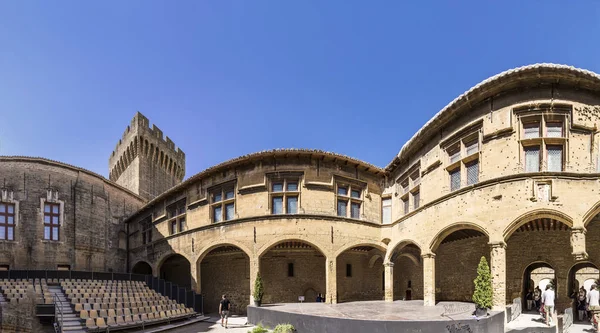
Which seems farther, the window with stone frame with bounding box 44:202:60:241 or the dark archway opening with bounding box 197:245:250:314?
the window with stone frame with bounding box 44:202:60:241

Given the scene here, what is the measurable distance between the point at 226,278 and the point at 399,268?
11.4 metres

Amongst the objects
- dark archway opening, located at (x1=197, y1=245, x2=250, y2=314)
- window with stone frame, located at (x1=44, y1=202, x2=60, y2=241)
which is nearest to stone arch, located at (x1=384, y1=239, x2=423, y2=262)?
dark archway opening, located at (x1=197, y1=245, x2=250, y2=314)

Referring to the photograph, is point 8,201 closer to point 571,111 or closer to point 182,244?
point 182,244

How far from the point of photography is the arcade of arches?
15.6 meters

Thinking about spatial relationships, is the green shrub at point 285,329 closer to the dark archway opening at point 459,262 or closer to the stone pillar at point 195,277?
the dark archway opening at point 459,262

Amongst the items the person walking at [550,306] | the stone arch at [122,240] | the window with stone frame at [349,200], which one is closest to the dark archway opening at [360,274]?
the window with stone frame at [349,200]

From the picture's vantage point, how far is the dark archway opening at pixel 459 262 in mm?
17203

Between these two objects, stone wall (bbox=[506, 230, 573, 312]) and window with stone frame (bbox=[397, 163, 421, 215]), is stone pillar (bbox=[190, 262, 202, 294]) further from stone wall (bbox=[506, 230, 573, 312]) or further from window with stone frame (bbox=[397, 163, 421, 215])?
stone wall (bbox=[506, 230, 573, 312])

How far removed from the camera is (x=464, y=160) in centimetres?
1524

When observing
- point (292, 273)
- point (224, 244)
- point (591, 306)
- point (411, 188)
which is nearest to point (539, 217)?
point (591, 306)

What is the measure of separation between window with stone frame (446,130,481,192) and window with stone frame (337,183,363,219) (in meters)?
5.97

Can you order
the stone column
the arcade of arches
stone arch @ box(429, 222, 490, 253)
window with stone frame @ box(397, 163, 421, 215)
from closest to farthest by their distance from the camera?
stone arch @ box(429, 222, 490, 253)
the arcade of arches
the stone column
window with stone frame @ box(397, 163, 421, 215)

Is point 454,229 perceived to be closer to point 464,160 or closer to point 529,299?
point 464,160

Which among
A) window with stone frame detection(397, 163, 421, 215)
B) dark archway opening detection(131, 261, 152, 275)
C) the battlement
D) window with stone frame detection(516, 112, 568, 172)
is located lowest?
dark archway opening detection(131, 261, 152, 275)
